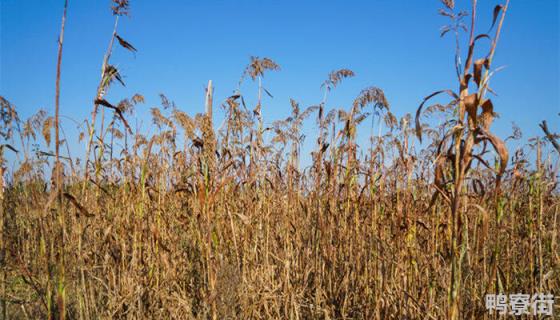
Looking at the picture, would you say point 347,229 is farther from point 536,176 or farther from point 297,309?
point 536,176

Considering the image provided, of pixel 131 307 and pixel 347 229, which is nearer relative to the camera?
pixel 131 307

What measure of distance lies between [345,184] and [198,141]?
111 centimetres

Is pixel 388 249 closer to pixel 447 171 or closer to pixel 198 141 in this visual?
pixel 447 171

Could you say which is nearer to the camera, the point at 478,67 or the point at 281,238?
the point at 478,67

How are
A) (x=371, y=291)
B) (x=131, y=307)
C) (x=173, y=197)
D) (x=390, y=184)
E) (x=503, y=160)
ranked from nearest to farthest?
(x=503, y=160) → (x=131, y=307) → (x=371, y=291) → (x=390, y=184) → (x=173, y=197)

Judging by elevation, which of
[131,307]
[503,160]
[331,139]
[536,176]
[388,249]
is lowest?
[131,307]

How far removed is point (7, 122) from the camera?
2660 mm

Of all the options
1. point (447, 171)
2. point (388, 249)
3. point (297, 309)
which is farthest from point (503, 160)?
point (297, 309)

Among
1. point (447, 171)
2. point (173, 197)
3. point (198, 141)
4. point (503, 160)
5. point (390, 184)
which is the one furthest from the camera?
point (173, 197)

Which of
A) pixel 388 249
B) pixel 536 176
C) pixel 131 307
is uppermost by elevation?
pixel 536 176

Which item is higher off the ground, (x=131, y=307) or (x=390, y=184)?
(x=390, y=184)

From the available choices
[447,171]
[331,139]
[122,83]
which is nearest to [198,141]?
[122,83]

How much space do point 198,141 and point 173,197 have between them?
1542 millimetres

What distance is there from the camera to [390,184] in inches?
117
